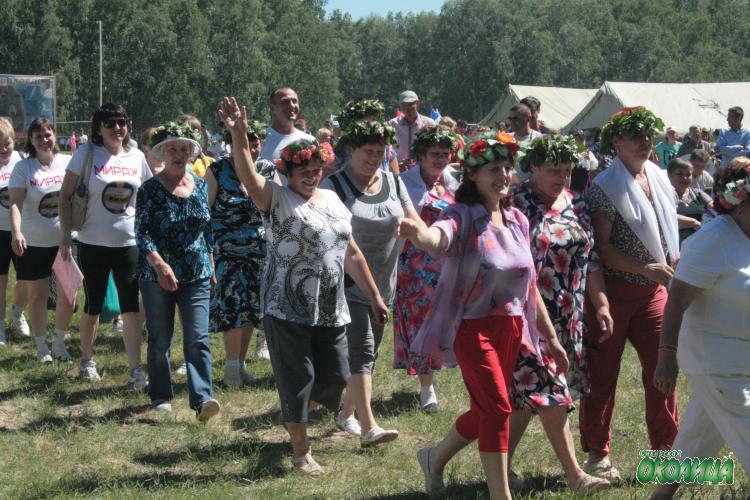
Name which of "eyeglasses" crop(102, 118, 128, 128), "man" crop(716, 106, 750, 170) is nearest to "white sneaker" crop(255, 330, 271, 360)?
"eyeglasses" crop(102, 118, 128, 128)

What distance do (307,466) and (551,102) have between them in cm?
3310

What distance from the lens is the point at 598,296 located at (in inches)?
202

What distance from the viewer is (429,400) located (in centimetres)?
678

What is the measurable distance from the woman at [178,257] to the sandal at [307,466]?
0.96 meters

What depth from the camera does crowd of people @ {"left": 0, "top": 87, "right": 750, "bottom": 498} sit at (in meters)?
4.23

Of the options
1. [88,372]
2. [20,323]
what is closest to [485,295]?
[88,372]

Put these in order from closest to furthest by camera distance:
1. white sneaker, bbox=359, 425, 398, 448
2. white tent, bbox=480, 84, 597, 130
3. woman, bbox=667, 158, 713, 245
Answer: white sneaker, bbox=359, 425, 398, 448 → woman, bbox=667, 158, 713, 245 → white tent, bbox=480, 84, 597, 130

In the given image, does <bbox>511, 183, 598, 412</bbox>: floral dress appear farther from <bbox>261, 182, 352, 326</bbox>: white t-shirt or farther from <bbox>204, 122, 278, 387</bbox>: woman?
<bbox>204, 122, 278, 387</bbox>: woman

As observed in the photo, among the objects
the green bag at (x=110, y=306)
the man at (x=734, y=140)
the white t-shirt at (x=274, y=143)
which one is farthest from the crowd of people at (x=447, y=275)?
the man at (x=734, y=140)

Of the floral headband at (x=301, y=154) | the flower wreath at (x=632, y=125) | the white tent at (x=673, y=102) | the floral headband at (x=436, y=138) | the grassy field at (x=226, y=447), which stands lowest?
the grassy field at (x=226, y=447)

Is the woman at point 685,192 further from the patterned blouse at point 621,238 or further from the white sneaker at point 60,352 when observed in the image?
the white sneaker at point 60,352

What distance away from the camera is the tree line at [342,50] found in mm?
68312

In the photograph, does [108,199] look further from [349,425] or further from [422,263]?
[349,425]

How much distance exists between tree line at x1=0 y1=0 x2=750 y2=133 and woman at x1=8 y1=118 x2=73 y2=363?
59.1 metres
